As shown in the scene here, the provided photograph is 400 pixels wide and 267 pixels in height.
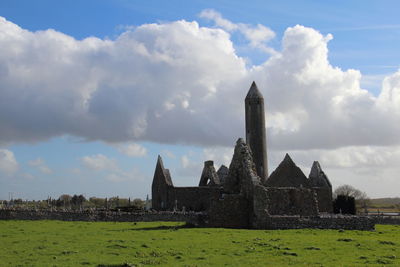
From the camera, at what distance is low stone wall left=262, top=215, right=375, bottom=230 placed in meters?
31.2

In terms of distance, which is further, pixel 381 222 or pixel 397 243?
pixel 381 222

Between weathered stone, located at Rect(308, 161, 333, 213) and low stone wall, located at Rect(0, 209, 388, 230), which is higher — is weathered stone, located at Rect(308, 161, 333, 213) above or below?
above

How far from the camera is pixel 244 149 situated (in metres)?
36.2

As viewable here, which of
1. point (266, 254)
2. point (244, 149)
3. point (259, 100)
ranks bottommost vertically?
point (266, 254)

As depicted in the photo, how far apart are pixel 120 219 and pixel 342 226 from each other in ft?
60.7

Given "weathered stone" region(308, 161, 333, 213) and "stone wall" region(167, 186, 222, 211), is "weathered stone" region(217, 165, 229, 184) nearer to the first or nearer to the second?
"stone wall" region(167, 186, 222, 211)

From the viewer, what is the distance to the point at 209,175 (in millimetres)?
59656

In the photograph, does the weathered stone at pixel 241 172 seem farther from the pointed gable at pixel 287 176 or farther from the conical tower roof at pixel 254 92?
the conical tower roof at pixel 254 92

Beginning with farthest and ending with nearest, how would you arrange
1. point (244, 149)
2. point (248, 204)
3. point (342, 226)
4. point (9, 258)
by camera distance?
1. point (244, 149)
2. point (248, 204)
3. point (342, 226)
4. point (9, 258)

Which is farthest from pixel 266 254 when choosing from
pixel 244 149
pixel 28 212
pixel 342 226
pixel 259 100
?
pixel 259 100

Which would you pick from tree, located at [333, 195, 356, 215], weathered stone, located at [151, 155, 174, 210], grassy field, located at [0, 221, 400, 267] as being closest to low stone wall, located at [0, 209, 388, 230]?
grassy field, located at [0, 221, 400, 267]

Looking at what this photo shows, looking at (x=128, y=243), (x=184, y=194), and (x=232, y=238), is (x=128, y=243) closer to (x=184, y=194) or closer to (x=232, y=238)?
(x=232, y=238)

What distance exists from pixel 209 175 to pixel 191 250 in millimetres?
40093

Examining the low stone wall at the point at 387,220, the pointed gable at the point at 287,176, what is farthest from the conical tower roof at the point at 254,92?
the low stone wall at the point at 387,220
